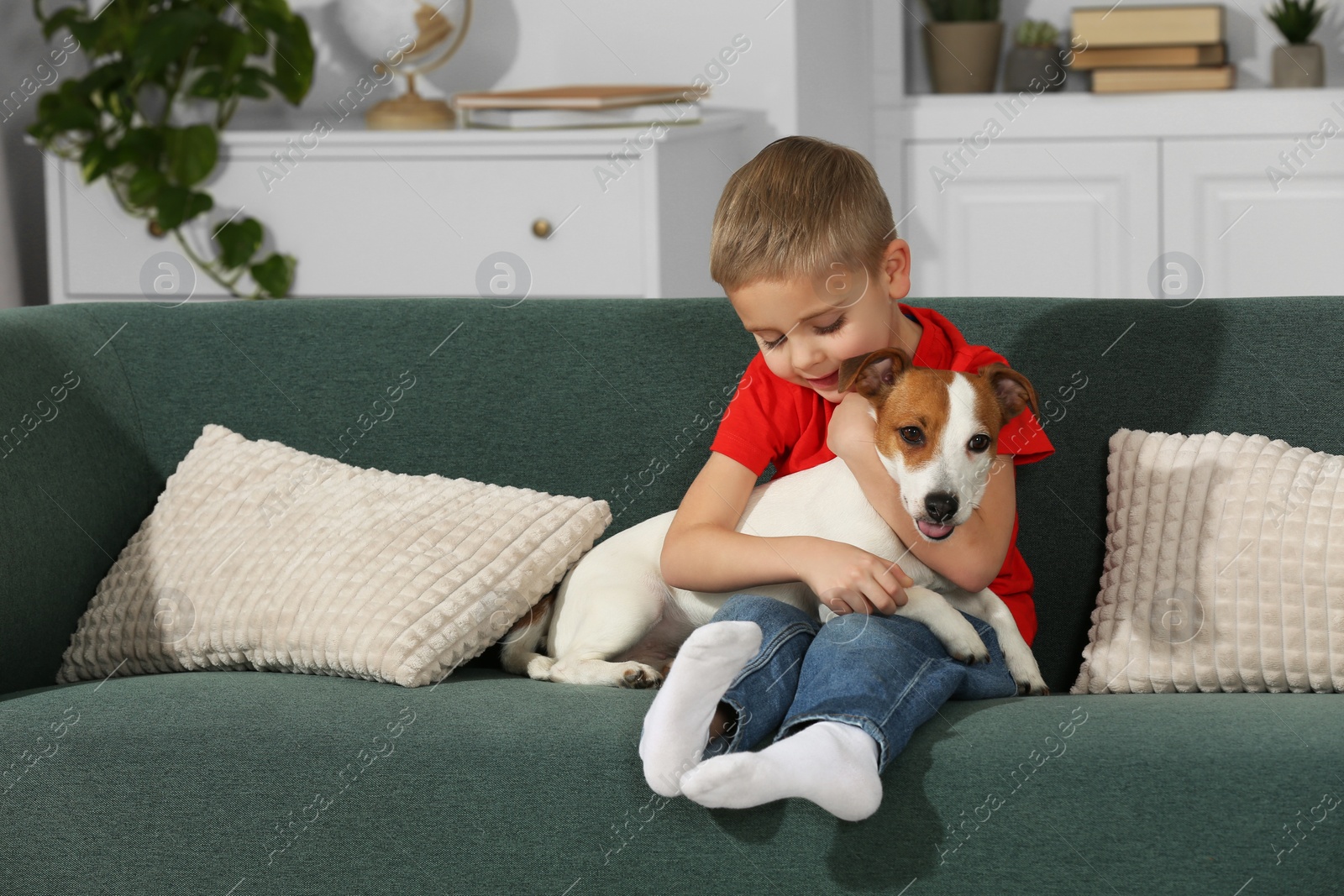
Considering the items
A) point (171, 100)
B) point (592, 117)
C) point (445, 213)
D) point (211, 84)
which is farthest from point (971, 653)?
point (171, 100)

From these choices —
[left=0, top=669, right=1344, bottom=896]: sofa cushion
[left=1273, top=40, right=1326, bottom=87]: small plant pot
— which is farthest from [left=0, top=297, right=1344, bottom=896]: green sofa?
[left=1273, top=40, right=1326, bottom=87]: small plant pot

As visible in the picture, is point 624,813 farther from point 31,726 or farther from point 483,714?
point 31,726

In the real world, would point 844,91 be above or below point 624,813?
above

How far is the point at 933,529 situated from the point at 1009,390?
18cm

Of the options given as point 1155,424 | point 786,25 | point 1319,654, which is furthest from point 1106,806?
point 786,25

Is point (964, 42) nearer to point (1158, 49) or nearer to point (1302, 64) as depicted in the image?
point (1158, 49)

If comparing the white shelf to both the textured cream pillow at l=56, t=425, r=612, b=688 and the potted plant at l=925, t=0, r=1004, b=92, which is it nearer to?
the potted plant at l=925, t=0, r=1004, b=92

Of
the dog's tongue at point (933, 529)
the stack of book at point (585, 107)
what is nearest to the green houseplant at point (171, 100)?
the stack of book at point (585, 107)

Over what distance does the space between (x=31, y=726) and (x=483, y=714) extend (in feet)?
1.63

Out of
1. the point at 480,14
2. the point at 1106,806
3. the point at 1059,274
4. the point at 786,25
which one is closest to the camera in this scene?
the point at 1106,806

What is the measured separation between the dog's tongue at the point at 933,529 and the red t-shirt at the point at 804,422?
237 mm

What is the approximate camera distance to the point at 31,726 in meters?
1.44

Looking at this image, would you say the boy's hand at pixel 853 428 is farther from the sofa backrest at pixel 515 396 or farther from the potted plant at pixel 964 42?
the potted plant at pixel 964 42

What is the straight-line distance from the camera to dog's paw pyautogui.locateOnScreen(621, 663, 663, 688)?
151cm
